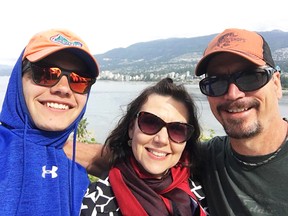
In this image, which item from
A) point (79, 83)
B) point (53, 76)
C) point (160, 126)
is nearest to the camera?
point (53, 76)

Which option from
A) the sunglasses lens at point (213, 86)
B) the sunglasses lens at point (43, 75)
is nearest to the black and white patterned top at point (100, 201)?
the sunglasses lens at point (43, 75)

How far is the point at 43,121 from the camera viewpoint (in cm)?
201

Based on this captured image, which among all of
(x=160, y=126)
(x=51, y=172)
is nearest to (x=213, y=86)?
(x=160, y=126)

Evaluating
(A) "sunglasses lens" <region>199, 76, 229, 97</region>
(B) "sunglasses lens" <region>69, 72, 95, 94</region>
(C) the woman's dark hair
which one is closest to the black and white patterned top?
(C) the woman's dark hair

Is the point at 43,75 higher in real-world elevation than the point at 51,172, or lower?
higher

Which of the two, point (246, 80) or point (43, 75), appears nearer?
point (43, 75)

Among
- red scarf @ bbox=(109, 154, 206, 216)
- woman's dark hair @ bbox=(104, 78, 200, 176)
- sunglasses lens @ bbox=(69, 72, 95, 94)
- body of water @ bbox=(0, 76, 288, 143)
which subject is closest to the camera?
sunglasses lens @ bbox=(69, 72, 95, 94)

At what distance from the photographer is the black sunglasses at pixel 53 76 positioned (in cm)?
199

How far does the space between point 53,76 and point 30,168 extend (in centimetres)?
59

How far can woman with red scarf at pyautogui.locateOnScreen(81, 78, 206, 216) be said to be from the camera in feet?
7.30

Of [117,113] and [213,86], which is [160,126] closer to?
[213,86]

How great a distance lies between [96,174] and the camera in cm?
276

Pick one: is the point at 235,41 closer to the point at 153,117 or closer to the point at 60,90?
the point at 153,117

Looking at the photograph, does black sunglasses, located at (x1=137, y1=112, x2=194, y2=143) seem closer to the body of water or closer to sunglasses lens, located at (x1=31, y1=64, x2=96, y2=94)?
the body of water
